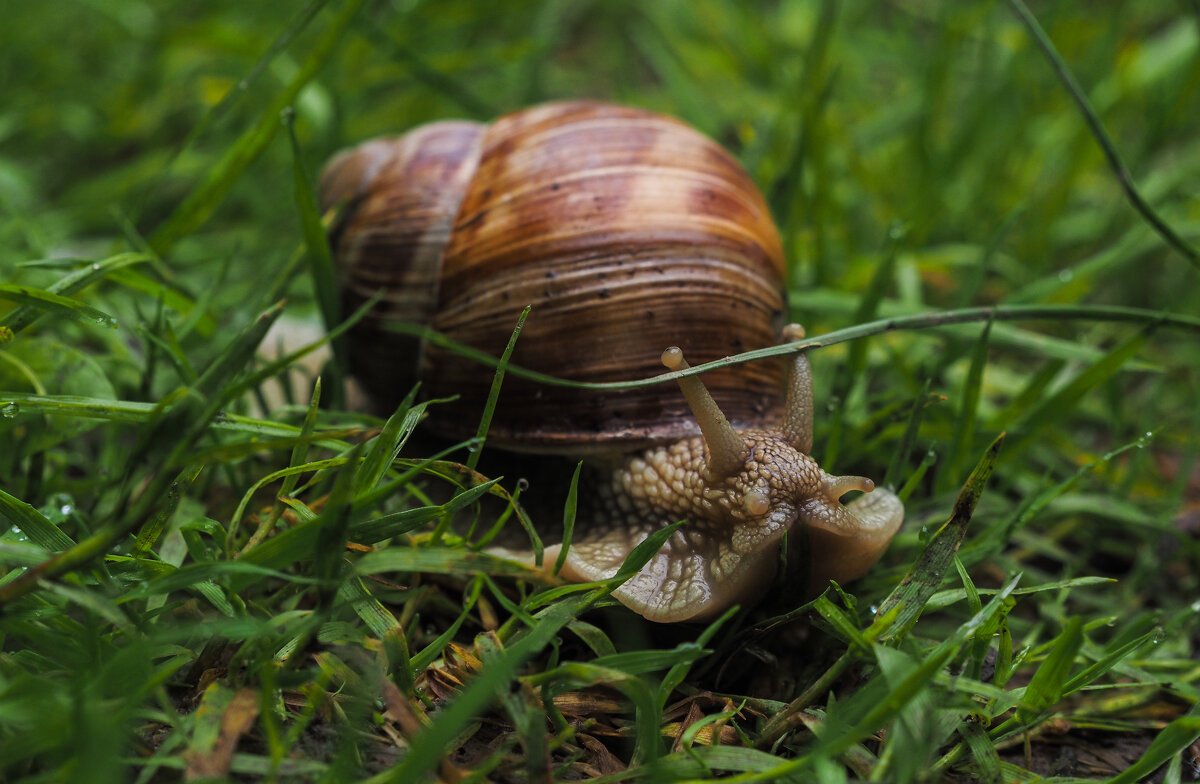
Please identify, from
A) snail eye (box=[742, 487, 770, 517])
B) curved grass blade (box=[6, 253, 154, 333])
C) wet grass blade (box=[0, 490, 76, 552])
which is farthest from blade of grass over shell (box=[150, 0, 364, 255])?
snail eye (box=[742, 487, 770, 517])

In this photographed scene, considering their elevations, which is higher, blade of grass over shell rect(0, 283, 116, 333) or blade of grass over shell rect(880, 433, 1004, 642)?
blade of grass over shell rect(0, 283, 116, 333)

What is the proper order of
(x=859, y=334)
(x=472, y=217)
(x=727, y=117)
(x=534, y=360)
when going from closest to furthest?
(x=859, y=334) → (x=534, y=360) → (x=472, y=217) → (x=727, y=117)

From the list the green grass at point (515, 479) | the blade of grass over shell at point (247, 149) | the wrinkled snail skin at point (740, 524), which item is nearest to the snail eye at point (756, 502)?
the wrinkled snail skin at point (740, 524)

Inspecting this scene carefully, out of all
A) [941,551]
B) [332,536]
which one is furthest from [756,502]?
[332,536]

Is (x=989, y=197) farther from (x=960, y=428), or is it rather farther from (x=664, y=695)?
(x=664, y=695)

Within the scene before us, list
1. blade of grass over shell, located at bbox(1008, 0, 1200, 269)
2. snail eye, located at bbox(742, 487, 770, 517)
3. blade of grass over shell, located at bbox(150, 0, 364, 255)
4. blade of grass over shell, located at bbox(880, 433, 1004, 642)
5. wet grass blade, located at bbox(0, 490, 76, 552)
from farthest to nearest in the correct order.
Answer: blade of grass over shell, located at bbox(150, 0, 364, 255), blade of grass over shell, located at bbox(1008, 0, 1200, 269), snail eye, located at bbox(742, 487, 770, 517), blade of grass over shell, located at bbox(880, 433, 1004, 642), wet grass blade, located at bbox(0, 490, 76, 552)

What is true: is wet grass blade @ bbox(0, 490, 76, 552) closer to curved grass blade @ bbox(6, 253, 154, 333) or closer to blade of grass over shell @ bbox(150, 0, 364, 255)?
curved grass blade @ bbox(6, 253, 154, 333)

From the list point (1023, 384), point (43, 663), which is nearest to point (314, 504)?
point (43, 663)

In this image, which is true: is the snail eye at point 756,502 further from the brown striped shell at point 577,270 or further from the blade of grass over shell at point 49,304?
the blade of grass over shell at point 49,304
